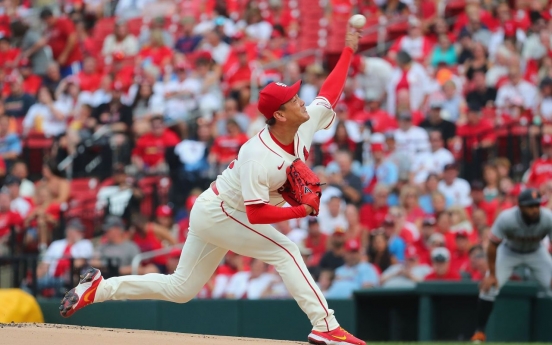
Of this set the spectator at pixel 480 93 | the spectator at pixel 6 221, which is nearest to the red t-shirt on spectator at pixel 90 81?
the spectator at pixel 6 221

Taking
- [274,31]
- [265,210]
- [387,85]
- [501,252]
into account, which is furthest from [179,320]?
[274,31]

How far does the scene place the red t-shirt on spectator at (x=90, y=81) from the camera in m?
17.6

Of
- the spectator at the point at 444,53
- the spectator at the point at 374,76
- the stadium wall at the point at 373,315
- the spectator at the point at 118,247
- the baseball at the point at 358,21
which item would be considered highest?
the spectator at the point at 444,53

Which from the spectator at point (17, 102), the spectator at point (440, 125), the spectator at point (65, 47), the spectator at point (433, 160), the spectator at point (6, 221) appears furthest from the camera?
the spectator at point (65, 47)

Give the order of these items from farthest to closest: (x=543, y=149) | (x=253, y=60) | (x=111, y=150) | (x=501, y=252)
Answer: (x=253, y=60) < (x=111, y=150) < (x=543, y=149) < (x=501, y=252)

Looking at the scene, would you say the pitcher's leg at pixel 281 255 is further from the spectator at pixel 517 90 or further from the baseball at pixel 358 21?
the spectator at pixel 517 90

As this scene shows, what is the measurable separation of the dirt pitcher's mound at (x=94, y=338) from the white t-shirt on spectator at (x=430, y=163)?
614cm

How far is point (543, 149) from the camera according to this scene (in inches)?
489

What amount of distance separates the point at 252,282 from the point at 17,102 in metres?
7.27

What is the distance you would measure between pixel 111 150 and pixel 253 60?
290cm

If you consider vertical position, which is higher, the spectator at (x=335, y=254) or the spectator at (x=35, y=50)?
the spectator at (x=35, y=50)

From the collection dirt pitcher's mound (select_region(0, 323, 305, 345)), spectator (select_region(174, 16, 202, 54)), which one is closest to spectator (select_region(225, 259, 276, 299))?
dirt pitcher's mound (select_region(0, 323, 305, 345))

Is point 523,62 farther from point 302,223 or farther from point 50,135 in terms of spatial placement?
point 50,135

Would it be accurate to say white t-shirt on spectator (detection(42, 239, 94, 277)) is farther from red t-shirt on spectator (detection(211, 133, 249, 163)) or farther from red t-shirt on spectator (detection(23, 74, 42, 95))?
red t-shirt on spectator (detection(23, 74, 42, 95))
